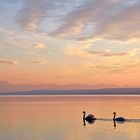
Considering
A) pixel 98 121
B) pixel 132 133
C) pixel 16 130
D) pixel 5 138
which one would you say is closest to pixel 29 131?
pixel 16 130

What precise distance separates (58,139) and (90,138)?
3143 millimetres

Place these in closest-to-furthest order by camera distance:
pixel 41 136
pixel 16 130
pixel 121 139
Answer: pixel 121 139
pixel 41 136
pixel 16 130

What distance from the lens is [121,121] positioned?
172 ft

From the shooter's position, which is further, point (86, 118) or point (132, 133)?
point (86, 118)

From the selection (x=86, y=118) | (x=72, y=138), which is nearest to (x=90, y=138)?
(x=72, y=138)

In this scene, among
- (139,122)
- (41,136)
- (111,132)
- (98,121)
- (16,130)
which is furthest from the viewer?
(98,121)

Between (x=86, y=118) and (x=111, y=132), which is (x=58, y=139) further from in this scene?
(x=86, y=118)

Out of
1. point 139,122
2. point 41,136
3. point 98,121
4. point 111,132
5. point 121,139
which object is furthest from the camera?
point 98,121

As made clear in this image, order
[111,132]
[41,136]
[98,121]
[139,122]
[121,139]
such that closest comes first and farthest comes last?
1. [121,139]
2. [41,136]
3. [111,132]
4. [139,122]
5. [98,121]

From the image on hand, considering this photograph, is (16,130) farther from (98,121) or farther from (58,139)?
(98,121)

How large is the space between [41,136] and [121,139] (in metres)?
8.32

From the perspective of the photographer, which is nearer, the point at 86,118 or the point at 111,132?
the point at 111,132

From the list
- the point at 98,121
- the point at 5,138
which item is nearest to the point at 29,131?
the point at 5,138

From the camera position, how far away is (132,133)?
3841cm
